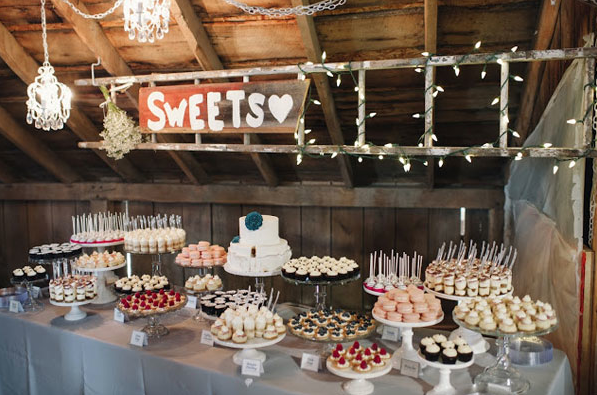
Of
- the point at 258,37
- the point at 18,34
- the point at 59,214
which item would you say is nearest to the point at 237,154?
the point at 258,37

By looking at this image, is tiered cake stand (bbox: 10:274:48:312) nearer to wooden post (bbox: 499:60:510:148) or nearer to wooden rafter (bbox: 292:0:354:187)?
wooden rafter (bbox: 292:0:354:187)

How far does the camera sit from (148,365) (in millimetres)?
3238

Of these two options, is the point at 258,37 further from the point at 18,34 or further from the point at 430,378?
the point at 430,378

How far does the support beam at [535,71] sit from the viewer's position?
322cm

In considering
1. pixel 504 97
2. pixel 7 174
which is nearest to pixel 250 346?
pixel 504 97

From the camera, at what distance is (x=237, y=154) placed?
5.34 metres

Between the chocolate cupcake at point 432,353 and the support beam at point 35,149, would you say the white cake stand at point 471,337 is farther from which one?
the support beam at point 35,149

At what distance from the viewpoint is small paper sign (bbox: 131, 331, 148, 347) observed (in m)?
3.36

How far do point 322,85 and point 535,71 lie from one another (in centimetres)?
155

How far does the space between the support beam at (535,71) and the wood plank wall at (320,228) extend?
1172mm

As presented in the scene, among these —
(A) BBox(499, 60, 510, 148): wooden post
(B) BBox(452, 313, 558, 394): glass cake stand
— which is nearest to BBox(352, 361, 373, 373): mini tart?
(B) BBox(452, 313, 558, 394): glass cake stand

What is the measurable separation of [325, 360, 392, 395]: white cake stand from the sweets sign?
170 cm

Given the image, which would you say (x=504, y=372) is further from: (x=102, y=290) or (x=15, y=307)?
(x=15, y=307)

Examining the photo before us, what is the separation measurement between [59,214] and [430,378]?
218 inches
